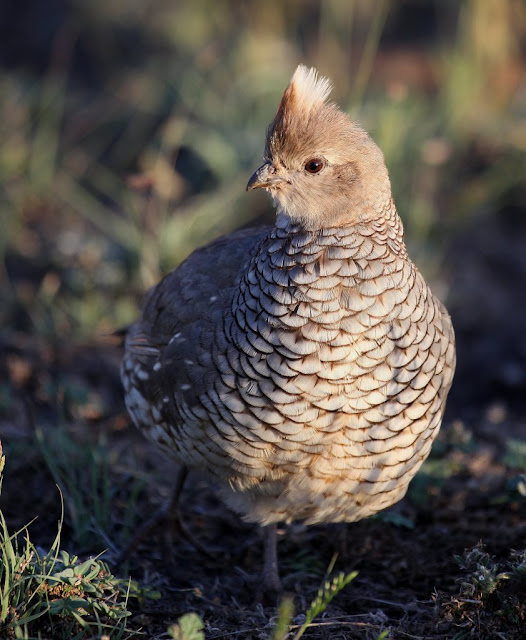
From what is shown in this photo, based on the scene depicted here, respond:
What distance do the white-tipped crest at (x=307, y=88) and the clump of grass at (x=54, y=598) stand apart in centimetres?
170

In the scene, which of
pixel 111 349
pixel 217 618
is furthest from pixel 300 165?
pixel 111 349

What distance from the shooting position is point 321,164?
10.6 ft

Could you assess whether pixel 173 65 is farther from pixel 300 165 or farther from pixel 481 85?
pixel 300 165

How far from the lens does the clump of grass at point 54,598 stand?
2.77 metres

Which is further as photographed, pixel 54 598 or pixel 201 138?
pixel 201 138

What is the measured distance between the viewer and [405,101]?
7488 mm

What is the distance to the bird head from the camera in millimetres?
3197

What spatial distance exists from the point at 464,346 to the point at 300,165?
11.2 ft

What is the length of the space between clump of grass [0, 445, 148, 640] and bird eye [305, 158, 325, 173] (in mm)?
1543

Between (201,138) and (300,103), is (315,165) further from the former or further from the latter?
(201,138)

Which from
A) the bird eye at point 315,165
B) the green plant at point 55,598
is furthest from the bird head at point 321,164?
the green plant at point 55,598

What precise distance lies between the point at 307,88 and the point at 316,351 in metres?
1.01

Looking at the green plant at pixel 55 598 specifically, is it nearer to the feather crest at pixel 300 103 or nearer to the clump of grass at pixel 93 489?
the clump of grass at pixel 93 489

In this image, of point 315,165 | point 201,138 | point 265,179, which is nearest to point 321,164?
point 315,165
